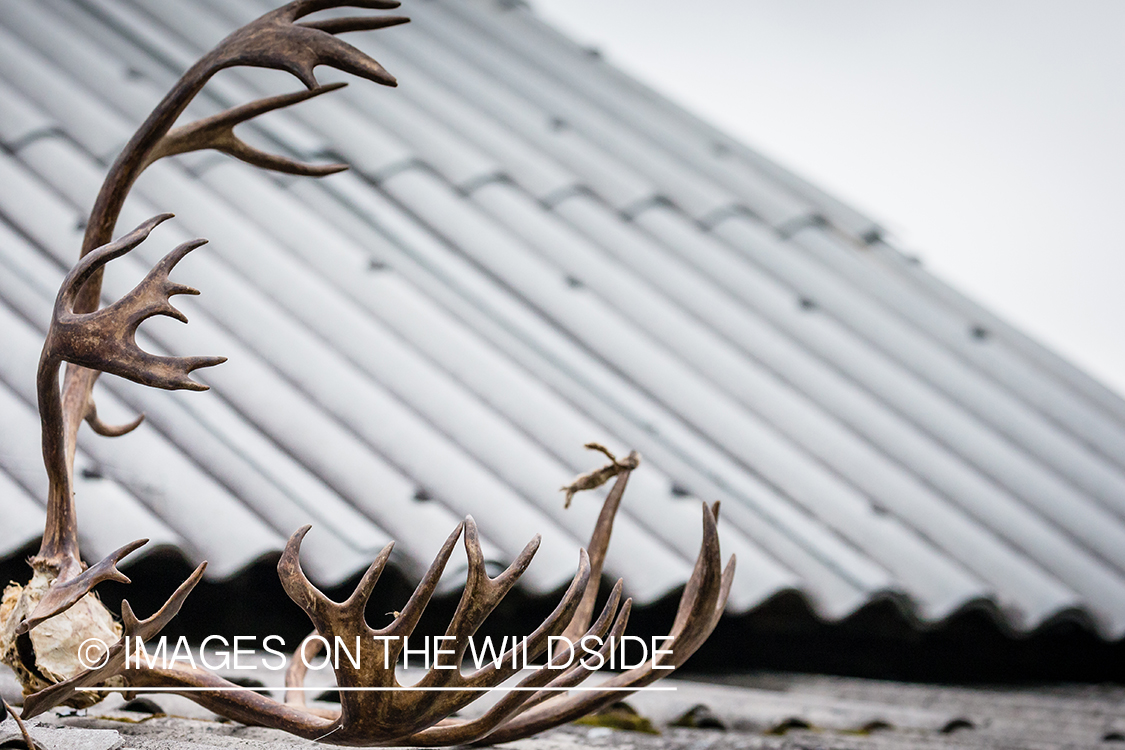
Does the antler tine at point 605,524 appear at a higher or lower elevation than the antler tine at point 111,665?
higher

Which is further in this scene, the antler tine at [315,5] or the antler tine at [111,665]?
the antler tine at [315,5]

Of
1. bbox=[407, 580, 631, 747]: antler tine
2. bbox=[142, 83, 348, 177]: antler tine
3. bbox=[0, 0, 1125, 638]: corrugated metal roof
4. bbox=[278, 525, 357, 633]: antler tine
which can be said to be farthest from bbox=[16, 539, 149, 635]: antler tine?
bbox=[0, 0, 1125, 638]: corrugated metal roof

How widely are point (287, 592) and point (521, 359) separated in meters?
1.27

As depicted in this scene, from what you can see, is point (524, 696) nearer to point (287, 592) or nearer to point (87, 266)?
point (287, 592)

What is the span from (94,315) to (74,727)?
0.46 m

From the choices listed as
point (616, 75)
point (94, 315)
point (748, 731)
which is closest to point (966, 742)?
point (748, 731)

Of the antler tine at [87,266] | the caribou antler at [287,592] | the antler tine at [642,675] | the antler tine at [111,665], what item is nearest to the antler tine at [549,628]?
the caribou antler at [287,592]

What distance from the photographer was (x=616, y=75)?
3.25 m

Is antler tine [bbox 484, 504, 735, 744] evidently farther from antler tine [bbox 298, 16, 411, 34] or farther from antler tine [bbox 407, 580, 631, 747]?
antler tine [bbox 298, 16, 411, 34]

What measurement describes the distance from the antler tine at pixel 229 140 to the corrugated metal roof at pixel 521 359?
1.98 feet

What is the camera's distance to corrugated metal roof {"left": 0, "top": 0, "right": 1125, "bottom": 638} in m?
1.49

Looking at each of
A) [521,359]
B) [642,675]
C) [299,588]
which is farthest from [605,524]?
[521,359]

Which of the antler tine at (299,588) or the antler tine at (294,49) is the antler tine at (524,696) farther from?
the antler tine at (294,49)

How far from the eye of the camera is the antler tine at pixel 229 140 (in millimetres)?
913
